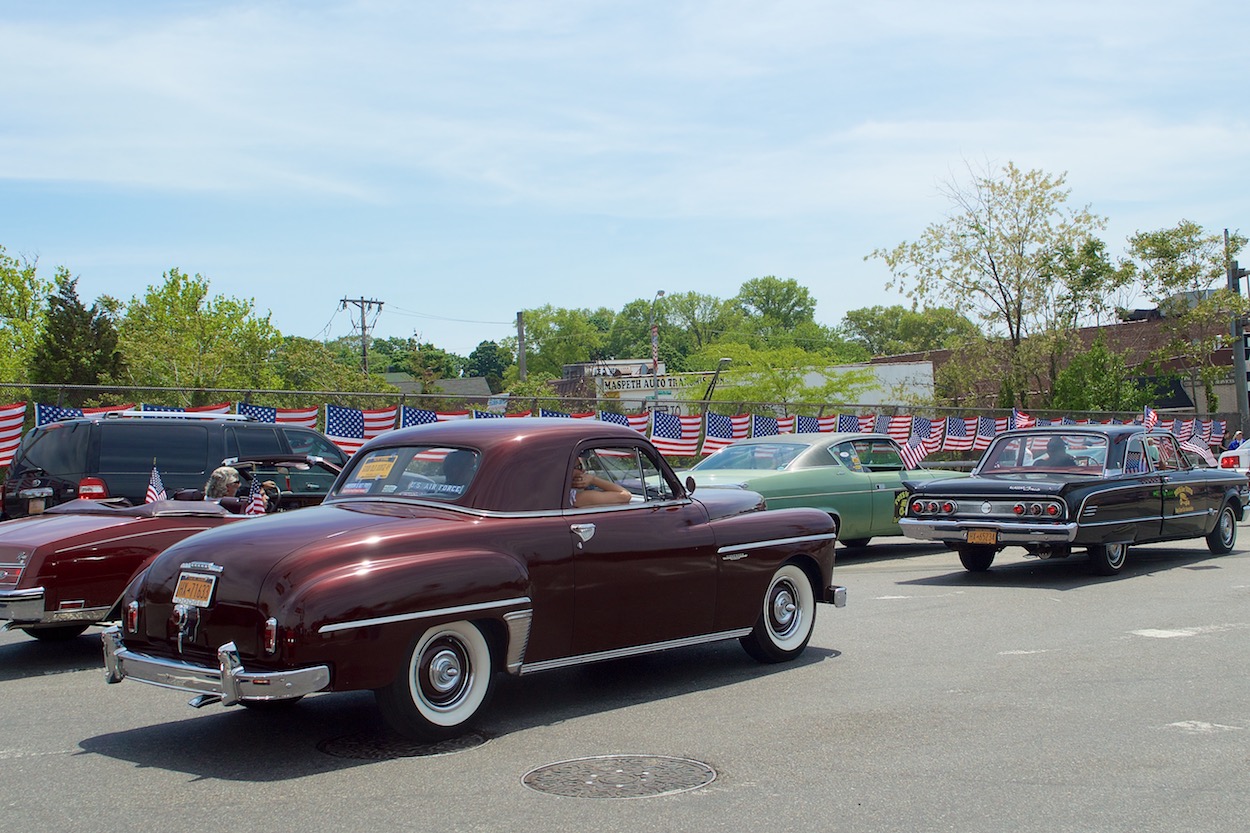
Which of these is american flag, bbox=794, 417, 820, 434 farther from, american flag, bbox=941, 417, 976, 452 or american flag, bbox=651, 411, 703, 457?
american flag, bbox=941, 417, 976, 452

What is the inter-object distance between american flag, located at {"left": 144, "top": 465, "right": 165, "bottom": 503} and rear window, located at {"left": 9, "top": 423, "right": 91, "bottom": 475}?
719 mm

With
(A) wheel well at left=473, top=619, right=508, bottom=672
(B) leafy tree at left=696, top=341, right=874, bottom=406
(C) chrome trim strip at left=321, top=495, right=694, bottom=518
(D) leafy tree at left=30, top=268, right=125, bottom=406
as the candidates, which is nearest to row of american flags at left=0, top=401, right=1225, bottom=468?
(C) chrome trim strip at left=321, top=495, right=694, bottom=518

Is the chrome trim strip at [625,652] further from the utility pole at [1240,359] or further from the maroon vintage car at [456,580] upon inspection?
the utility pole at [1240,359]

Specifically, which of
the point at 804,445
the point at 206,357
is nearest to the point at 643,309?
the point at 206,357

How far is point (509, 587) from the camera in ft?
20.2

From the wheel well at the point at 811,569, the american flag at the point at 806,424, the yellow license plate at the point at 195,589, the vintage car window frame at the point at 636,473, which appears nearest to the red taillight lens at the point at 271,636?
the yellow license plate at the point at 195,589

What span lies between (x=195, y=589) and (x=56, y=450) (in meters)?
8.39

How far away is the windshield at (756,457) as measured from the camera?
14.1 m

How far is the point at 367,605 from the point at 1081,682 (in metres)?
4.41

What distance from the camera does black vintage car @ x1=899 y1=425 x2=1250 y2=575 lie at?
12.0m

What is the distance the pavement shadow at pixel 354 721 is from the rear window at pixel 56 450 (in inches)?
288

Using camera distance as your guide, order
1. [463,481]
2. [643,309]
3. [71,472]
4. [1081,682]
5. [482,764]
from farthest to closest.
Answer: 1. [643,309]
2. [71,472]
3. [1081,682]
4. [463,481]
5. [482,764]

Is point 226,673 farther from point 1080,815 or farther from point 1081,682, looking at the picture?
point 1081,682

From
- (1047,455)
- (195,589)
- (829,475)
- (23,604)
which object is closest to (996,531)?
(1047,455)
